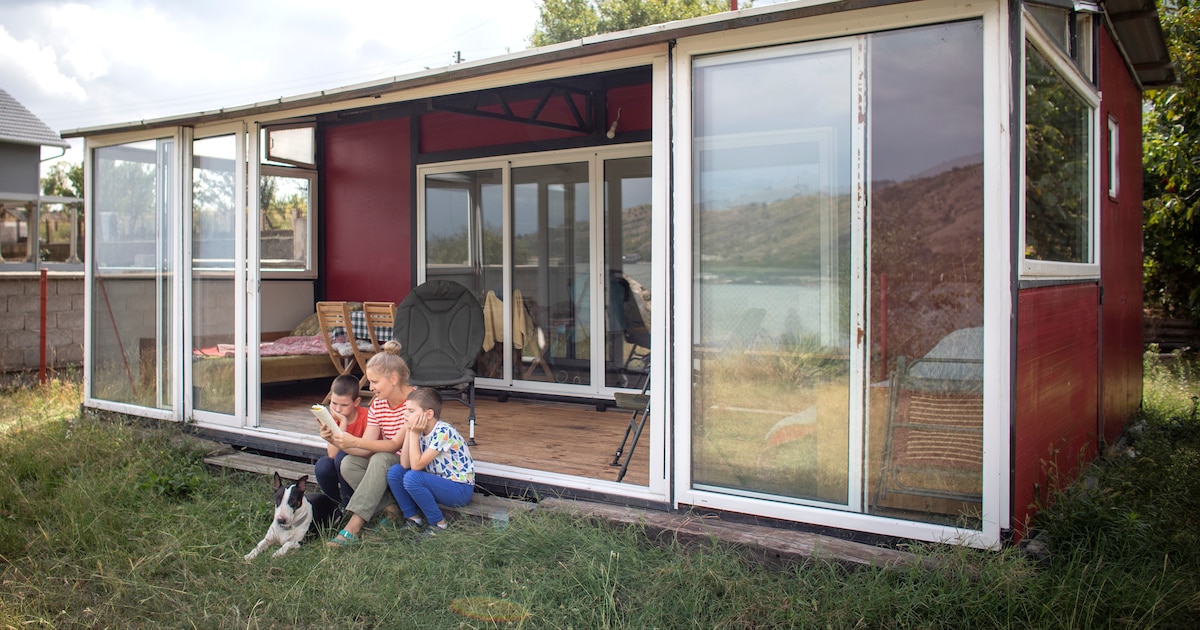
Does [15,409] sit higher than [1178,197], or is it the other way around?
[1178,197]

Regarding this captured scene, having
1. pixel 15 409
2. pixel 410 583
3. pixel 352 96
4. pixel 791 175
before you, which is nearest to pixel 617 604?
pixel 410 583

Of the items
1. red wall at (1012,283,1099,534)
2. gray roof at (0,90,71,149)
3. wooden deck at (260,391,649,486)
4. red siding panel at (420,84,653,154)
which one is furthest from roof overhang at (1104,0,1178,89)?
gray roof at (0,90,71,149)

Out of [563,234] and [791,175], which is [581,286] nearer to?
[563,234]

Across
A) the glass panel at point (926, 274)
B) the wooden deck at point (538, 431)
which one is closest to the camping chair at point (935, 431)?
the glass panel at point (926, 274)

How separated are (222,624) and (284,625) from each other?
9.4 inches

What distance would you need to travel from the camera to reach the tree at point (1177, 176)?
8.62 meters

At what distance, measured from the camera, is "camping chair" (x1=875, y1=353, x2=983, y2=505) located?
10.5 ft

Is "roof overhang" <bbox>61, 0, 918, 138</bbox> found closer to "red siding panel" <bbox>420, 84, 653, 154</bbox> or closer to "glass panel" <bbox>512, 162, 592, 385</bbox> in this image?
"red siding panel" <bbox>420, 84, 653, 154</bbox>

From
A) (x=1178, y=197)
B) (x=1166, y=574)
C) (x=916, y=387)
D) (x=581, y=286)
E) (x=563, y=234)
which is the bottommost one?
(x=1166, y=574)

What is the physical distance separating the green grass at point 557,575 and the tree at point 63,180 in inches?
1830

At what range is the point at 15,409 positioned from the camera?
757 centimetres

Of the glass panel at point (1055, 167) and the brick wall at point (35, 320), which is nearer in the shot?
the glass panel at point (1055, 167)

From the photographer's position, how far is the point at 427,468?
400 cm

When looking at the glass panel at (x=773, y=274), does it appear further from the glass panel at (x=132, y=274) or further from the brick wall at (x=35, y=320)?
the brick wall at (x=35, y=320)
